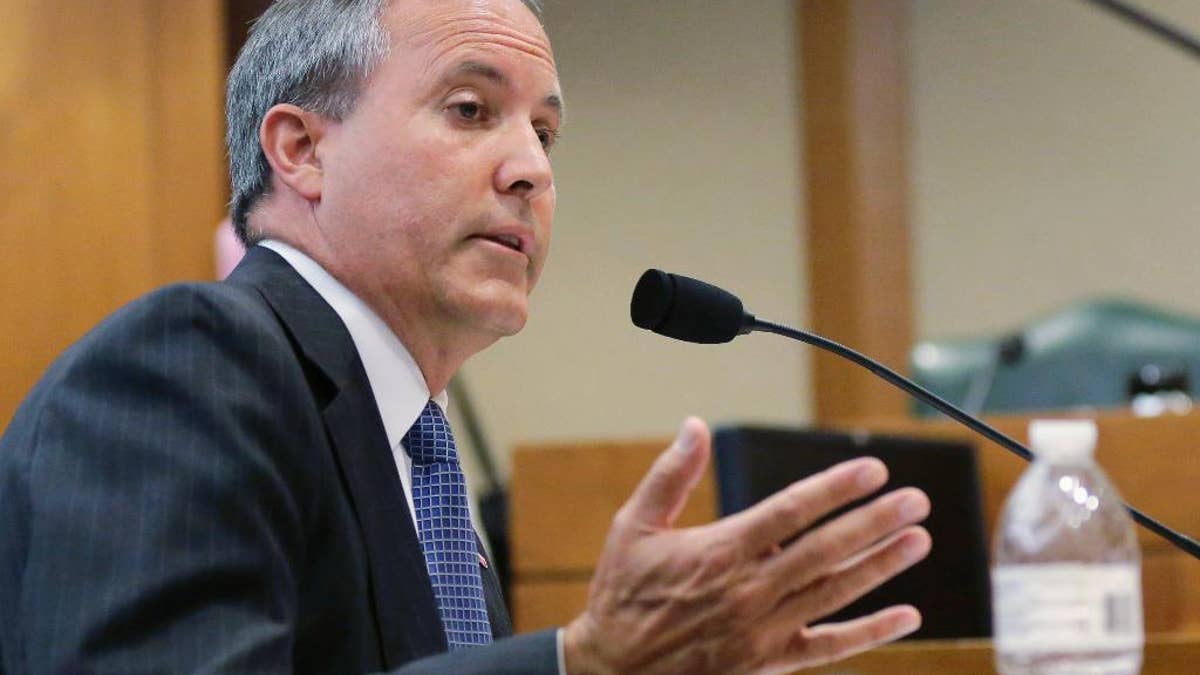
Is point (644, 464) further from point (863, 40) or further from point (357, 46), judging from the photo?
point (863, 40)

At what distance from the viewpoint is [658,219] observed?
252 inches

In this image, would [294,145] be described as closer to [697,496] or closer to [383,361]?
[383,361]

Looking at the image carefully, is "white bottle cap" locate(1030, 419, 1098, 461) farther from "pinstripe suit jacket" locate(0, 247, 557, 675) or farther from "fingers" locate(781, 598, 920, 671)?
"pinstripe suit jacket" locate(0, 247, 557, 675)

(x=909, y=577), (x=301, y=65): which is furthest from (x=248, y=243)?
(x=909, y=577)

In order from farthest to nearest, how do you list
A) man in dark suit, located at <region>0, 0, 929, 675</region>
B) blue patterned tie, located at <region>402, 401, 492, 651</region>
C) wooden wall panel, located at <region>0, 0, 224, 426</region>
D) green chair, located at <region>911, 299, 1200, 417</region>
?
green chair, located at <region>911, 299, 1200, 417</region> → wooden wall panel, located at <region>0, 0, 224, 426</region> → blue patterned tie, located at <region>402, 401, 492, 651</region> → man in dark suit, located at <region>0, 0, 929, 675</region>

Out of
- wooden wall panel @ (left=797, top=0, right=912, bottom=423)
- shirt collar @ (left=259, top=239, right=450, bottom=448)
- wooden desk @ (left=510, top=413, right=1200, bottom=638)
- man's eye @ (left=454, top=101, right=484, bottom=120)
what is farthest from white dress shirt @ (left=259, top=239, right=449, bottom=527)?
wooden wall panel @ (left=797, top=0, right=912, bottom=423)

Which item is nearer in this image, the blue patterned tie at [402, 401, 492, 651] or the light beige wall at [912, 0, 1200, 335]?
the blue patterned tie at [402, 401, 492, 651]

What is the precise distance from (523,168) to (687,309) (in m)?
0.33

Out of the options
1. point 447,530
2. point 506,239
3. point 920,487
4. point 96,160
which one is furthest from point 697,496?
point 447,530

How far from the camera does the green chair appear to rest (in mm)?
4645

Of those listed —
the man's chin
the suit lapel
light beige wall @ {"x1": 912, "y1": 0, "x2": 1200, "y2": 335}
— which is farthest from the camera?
light beige wall @ {"x1": 912, "y1": 0, "x2": 1200, "y2": 335}

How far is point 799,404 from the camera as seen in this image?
6504 mm

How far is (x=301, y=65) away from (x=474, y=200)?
26 cm

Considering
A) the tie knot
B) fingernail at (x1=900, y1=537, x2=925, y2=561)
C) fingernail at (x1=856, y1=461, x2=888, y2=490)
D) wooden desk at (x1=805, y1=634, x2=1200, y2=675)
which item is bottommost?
wooden desk at (x1=805, y1=634, x2=1200, y2=675)
